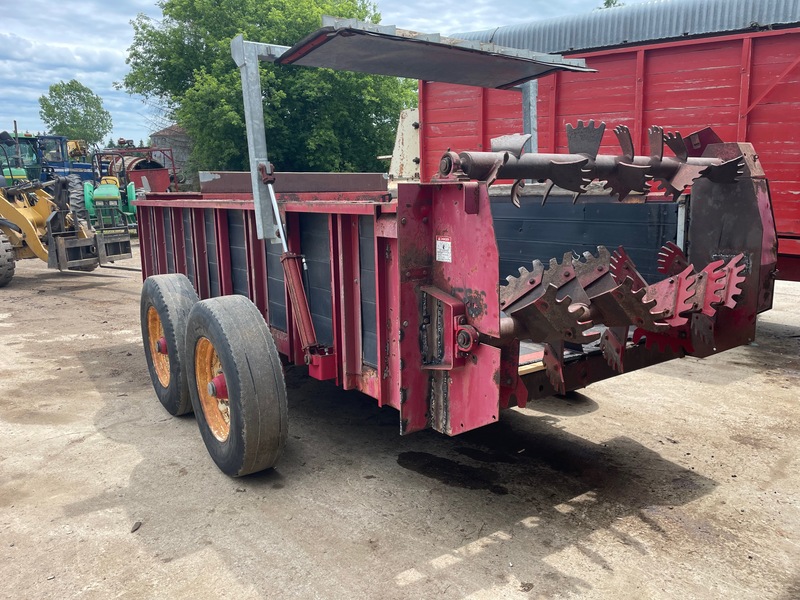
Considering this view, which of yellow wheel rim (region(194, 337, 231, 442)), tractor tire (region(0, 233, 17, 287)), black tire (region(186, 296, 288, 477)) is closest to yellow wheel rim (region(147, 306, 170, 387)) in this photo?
yellow wheel rim (region(194, 337, 231, 442))

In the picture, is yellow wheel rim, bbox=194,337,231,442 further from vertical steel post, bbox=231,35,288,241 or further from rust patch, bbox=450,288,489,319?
rust patch, bbox=450,288,489,319

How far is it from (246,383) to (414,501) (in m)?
1.04

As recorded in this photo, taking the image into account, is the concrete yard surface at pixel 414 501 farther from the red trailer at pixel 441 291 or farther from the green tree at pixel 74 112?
the green tree at pixel 74 112

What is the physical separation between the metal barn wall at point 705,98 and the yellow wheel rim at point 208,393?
5.48 meters

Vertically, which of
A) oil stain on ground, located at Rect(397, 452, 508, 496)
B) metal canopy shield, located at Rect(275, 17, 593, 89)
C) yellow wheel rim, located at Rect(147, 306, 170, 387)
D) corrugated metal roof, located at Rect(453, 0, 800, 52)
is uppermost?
corrugated metal roof, located at Rect(453, 0, 800, 52)

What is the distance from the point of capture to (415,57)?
370 centimetres

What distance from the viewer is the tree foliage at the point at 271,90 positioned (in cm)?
2325

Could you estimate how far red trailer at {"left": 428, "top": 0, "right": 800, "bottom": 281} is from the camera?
6.45 m

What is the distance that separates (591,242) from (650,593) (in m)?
2.93

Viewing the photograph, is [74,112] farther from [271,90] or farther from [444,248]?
[444,248]

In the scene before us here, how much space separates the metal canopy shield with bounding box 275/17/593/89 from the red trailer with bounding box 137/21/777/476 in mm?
17

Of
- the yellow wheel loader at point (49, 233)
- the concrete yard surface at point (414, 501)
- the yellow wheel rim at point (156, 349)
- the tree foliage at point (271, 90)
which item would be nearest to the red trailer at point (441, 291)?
the yellow wheel rim at point (156, 349)

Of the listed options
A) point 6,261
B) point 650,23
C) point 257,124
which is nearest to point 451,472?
point 257,124

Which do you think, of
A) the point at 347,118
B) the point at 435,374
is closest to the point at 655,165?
the point at 435,374
